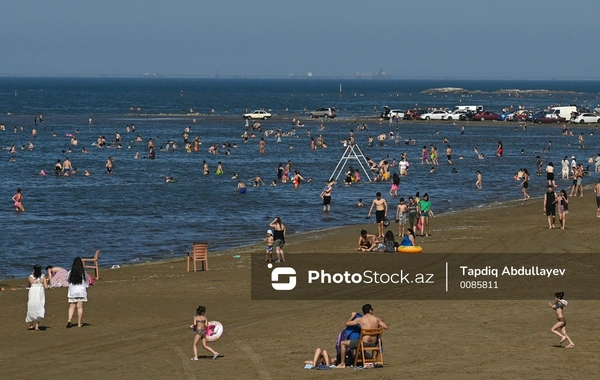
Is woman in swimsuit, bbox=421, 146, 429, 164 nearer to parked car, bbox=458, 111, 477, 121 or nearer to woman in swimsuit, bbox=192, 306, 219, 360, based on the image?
parked car, bbox=458, 111, 477, 121

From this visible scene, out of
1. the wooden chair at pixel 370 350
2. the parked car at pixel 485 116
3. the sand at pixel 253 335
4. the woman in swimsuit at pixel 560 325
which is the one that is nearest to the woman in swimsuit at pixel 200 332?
the sand at pixel 253 335

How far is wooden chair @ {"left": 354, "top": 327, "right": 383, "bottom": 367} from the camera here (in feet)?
49.2

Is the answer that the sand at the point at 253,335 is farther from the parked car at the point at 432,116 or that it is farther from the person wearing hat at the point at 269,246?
the parked car at the point at 432,116

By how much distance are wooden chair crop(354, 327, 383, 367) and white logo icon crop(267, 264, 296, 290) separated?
752 cm

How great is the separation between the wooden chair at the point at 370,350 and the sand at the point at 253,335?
0.24 metres

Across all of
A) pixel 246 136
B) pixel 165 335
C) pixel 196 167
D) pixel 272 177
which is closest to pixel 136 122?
pixel 246 136

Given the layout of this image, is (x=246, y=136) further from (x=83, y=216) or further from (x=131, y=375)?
(x=131, y=375)

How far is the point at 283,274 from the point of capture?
24.8m

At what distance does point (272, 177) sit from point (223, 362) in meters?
40.7

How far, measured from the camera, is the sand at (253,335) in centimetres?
1496

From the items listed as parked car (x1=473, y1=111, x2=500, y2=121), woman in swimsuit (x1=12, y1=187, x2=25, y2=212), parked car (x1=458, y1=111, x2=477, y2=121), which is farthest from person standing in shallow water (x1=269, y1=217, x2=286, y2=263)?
parked car (x1=473, y1=111, x2=500, y2=121)

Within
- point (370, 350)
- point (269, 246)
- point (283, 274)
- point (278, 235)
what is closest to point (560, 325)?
point (370, 350)

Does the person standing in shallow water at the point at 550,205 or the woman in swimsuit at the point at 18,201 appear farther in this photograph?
the woman in swimsuit at the point at 18,201

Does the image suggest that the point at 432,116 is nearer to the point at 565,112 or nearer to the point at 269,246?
the point at 565,112
